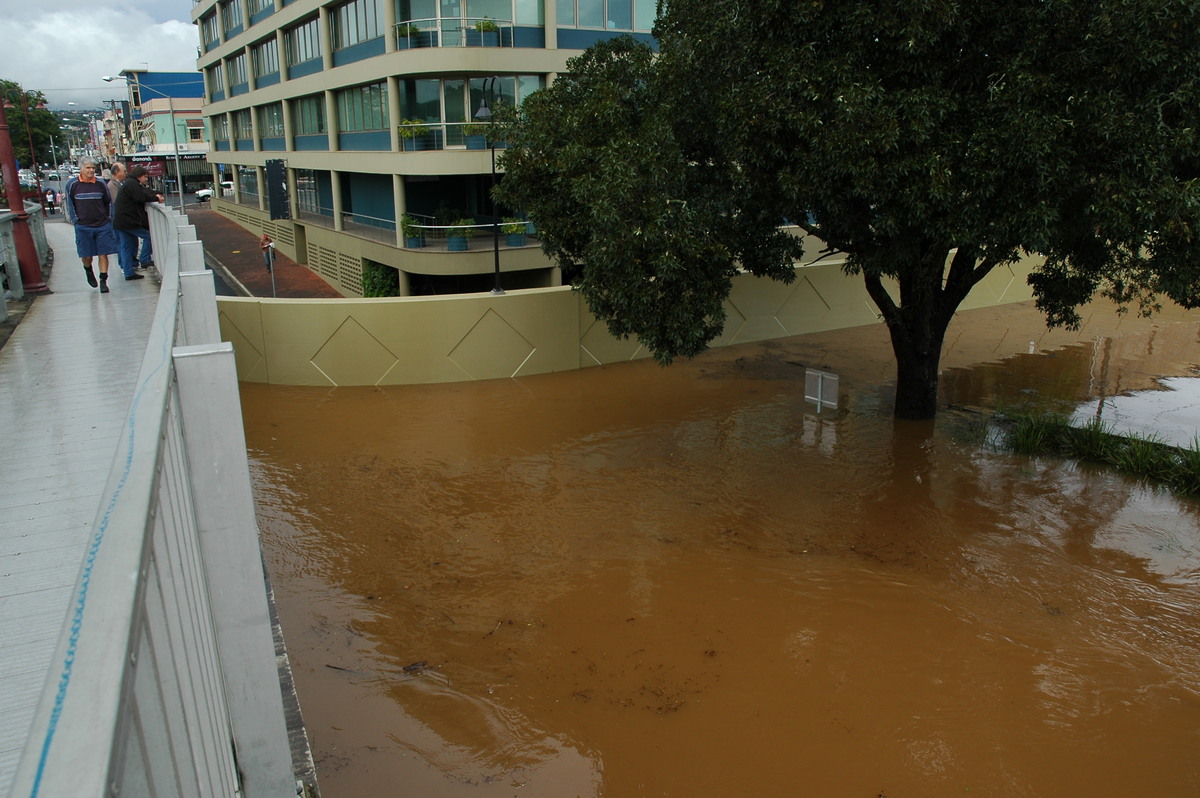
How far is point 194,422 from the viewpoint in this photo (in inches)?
127

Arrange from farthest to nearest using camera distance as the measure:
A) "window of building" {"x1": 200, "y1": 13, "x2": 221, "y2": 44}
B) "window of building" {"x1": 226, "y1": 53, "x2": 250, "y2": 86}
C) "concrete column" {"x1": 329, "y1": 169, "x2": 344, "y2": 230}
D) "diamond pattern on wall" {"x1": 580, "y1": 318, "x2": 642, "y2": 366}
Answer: "window of building" {"x1": 200, "y1": 13, "x2": 221, "y2": 44}
"window of building" {"x1": 226, "y1": 53, "x2": 250, "y2": 86}
"concrete column" {"x1": 329, "y1": 169, "x2": 344, "y2": 230}
"diamond pattern on wall" {"x1": 580, "y1": 318, "x2": 642, "y2": 366}

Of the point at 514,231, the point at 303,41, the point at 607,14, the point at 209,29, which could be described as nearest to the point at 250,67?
the point at 303,41

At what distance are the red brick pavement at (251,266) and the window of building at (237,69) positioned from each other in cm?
774

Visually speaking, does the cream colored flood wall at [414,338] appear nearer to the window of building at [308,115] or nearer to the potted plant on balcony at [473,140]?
the potted plant on balcony at [473,140]

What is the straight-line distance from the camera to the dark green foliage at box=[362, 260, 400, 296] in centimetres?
2678

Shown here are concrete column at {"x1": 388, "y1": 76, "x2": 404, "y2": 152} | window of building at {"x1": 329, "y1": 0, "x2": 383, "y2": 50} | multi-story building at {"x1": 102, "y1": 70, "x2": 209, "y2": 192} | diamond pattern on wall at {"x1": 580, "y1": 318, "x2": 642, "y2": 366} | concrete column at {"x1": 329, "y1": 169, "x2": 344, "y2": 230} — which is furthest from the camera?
multi-story building at {"x1": 102, "y1": 70, "x2": 209, "y2": 192}

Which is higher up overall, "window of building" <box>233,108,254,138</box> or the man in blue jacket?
"window of building" <box>233,108,254,138</box>

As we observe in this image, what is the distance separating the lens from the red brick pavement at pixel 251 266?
32.5 meters

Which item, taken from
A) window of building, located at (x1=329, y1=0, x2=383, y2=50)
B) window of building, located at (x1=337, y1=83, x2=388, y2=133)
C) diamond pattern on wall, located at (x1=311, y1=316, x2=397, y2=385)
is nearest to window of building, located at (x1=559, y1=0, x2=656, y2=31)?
window of building, located at (x1=329, y1=0, x2=383, y2=50)

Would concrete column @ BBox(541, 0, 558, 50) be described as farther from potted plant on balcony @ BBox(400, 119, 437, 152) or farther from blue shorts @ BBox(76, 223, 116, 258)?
blue shorts @ BBox(76, 223, 116, 258)

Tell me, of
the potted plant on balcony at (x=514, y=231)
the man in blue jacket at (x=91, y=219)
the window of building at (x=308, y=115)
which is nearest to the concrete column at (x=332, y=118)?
the window of building at (x=308, y=115)

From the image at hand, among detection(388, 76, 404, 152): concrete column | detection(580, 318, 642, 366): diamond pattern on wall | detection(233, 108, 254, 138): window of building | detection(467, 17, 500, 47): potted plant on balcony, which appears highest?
detection(467, 17, 500, 47): potted plant on balcony

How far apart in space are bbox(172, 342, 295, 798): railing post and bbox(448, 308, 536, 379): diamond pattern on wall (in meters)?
12.6

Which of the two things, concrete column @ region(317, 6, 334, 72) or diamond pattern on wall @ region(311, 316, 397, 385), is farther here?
concrete column @ region(317, 6, 334, 72)
